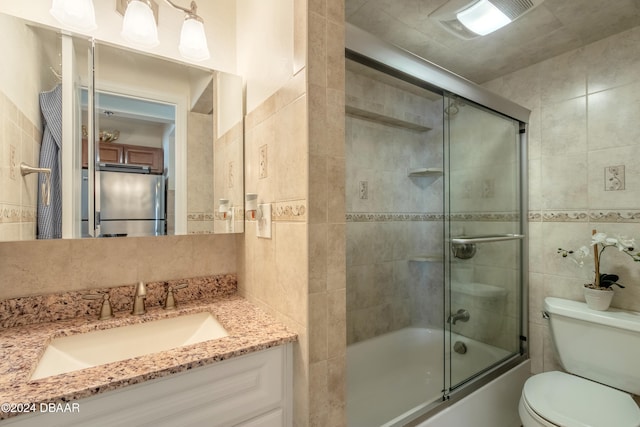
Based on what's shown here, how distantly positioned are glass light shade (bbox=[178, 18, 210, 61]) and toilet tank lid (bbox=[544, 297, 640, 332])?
2240 mm

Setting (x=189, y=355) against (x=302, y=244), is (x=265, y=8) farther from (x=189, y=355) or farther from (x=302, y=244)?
(x=189, y=355)

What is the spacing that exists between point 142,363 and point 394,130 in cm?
194

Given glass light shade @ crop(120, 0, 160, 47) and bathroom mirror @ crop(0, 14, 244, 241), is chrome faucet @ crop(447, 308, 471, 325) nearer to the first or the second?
bathroom mirror @ crop(0, 14, 244, 241)

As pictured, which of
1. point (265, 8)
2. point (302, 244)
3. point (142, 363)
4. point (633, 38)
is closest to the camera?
point (142, 363)

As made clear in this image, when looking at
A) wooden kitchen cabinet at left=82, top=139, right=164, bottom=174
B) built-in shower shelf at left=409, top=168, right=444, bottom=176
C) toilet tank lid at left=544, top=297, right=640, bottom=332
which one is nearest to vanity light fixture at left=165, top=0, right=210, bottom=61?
wooden kitchen cabinet at left=82, top=139, right=164, bottom=174

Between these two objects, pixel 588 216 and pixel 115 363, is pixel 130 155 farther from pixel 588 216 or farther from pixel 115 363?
pixel 588 216

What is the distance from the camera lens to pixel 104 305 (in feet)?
3.58

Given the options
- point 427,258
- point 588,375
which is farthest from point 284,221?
point 588,375

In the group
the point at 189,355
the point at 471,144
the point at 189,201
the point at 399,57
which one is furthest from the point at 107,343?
the point at 471,144

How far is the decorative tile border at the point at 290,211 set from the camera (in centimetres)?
90

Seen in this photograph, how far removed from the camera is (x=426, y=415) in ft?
4.38

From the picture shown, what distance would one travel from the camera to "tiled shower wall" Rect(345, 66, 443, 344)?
6.02ft

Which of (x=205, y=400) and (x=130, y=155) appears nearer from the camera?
(x=205, y=400)

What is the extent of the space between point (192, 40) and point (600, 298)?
92.5 inches
